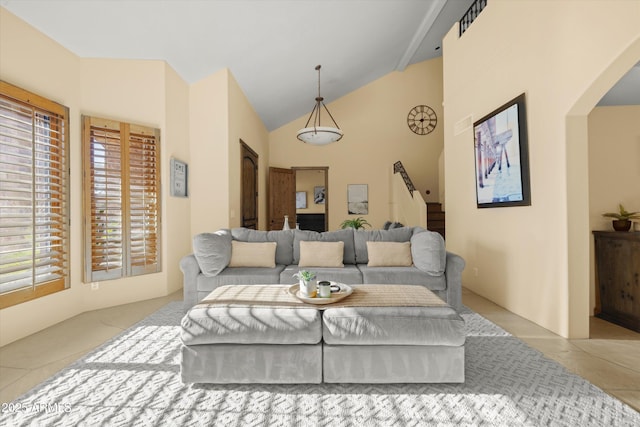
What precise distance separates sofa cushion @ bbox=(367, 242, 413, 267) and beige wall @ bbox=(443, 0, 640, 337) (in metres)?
1.13

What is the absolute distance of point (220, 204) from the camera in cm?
504

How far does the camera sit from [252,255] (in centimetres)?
379

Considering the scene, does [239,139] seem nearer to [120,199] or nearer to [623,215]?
[120,199]

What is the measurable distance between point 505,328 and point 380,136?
5990 millimetres

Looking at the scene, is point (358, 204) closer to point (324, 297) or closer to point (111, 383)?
point (324, 297)

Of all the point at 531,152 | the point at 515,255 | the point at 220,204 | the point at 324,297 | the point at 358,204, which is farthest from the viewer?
the point at 358,204

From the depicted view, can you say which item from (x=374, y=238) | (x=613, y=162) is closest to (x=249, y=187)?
(x=374, y=238)

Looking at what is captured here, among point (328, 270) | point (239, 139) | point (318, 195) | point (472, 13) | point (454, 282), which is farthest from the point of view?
point (318, 195)

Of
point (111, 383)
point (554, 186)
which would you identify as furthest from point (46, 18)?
point (554, 186)

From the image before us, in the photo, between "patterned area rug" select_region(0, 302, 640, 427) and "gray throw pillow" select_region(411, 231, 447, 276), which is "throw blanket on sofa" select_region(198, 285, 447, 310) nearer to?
"patterned area rug" select_region(0, 302, 640, 427)

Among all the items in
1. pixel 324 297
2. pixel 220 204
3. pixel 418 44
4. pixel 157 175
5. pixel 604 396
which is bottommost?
pixel 604 396

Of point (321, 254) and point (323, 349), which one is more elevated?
point (321, 254)

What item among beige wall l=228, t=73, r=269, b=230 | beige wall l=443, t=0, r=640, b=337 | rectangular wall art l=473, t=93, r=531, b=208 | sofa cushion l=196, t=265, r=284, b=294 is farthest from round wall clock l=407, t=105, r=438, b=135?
sofa cushion l=196, t=265, r=284, b=294

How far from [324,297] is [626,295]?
3025 millimetres
